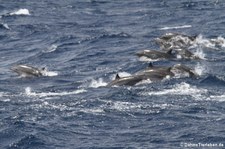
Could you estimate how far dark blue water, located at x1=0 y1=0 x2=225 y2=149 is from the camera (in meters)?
28.9

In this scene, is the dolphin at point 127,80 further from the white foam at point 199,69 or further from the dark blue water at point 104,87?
the white foam at point 199,69

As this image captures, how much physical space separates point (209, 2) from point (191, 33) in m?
20.0

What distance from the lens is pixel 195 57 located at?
1790 inches

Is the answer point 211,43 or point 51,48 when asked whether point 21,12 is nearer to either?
point 51,48

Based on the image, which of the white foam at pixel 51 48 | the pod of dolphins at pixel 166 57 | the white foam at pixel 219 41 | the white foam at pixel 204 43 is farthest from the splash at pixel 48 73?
the white foam at pixel 219 41

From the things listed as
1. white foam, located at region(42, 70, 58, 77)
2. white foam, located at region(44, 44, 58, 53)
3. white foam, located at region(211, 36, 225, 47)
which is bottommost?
white foam, located at region(44, 44, 58, 53)

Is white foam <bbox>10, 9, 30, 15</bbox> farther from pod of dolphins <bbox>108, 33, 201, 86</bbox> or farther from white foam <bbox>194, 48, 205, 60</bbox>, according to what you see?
white foam <bbox>194, 48, 205, 60</bbox>

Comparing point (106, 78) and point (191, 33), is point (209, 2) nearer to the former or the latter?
point (191, 33)

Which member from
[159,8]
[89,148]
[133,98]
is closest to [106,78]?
[133,98]

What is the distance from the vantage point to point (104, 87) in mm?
38344

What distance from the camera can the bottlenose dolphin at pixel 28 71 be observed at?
1713 inches

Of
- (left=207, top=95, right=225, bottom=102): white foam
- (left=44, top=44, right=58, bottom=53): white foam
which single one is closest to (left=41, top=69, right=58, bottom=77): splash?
(left=44, top=44, right=58, bottom=53): white foam

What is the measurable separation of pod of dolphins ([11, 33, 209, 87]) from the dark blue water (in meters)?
0.77

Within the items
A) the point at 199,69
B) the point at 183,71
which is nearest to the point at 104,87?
the point at 183,71
